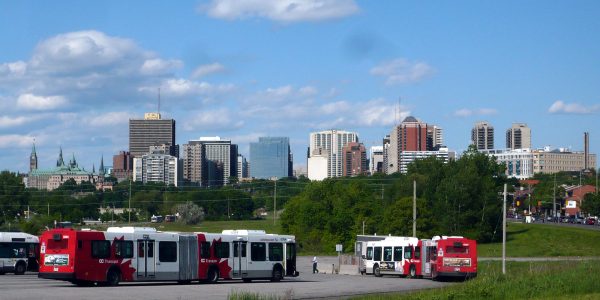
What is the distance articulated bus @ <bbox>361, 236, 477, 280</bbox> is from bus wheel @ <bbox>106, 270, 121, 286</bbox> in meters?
21.8

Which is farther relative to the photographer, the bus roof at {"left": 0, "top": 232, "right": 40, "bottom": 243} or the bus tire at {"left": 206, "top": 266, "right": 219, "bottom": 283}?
the bus roof at {"left": 0, "top": 232, "right": 40, "bottom": 243}

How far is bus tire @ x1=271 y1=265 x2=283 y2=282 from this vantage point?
5709 centimetres

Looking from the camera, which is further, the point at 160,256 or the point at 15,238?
the point at 15,238

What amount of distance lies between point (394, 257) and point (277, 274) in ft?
44.5

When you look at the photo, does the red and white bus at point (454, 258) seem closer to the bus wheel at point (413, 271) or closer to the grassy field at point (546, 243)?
the bus wheel at point (413, 271)

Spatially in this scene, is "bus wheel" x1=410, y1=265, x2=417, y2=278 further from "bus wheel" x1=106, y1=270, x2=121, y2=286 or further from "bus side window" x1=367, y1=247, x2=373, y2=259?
"bus wheel" x1=106, y1=270, x2=121, y2=286

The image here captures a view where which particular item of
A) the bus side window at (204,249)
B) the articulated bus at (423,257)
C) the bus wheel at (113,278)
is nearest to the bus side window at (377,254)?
the articulated bus at (423,257)

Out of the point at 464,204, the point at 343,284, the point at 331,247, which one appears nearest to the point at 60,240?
the point at 343,284

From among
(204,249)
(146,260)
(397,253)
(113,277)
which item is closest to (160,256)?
(146,260)

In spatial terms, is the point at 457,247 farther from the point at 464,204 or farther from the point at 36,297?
the point at 464,204

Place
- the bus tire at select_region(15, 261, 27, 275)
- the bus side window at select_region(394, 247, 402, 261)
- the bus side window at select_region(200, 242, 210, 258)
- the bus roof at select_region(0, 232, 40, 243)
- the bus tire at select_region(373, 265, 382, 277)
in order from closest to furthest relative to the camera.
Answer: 1. the bus side window at select_region(200, 242, 210, 258)
2. the bus roof at select_region(0, 232, 40, 243)
3. the bus tire at select_region(15, 261, 27, 275)
4. the bus side window at select_region(394, 247, 402, 261)
5. the bus tire at select_region(373, 265, 382, 277)

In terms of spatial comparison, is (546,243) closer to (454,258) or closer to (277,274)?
(454,258)

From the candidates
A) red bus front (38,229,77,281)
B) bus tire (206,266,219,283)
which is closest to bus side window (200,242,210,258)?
bus tire (206,266,219,283)

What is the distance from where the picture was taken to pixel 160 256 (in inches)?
2010
